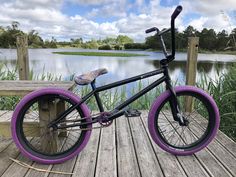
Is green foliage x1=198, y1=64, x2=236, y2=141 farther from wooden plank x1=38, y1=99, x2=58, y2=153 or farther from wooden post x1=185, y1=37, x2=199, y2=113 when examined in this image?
wooden plank x1=38, y1=99, x2=58, y2=153

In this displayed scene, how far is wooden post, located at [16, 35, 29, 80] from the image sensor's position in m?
3.30

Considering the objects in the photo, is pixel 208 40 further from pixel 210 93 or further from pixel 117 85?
pixel 117 85

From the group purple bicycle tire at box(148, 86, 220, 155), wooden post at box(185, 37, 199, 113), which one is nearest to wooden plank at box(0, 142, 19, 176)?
purple bicycle tire at box(148, 86, 220, 155)

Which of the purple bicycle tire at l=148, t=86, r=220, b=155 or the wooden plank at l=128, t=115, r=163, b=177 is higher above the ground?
the purple bicycle tire at l=148, t=86, r=220, b=155

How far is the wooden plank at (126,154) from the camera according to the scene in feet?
6.40

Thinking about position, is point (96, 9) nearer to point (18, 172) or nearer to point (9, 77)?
point (9, 77)

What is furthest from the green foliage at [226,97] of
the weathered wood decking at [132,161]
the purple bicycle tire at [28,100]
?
the purple bicycle tire at [28,100]

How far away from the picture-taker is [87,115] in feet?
7.00

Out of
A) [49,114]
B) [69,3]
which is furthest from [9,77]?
[49,114]

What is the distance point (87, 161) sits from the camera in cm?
211

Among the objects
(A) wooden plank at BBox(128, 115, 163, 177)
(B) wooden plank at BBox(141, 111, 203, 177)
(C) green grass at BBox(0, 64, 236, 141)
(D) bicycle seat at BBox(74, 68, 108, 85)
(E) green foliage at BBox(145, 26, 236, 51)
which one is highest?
(E) green foliage at BBox(145, 26, 236, 51)

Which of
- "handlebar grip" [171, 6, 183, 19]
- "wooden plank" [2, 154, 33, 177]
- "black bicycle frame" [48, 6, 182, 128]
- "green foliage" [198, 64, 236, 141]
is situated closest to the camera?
"wooden plank" [2, 154, 33, 177]

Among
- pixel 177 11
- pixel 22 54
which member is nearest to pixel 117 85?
pixel 177 11

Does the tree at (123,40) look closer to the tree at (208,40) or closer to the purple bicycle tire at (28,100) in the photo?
the tree at (208,40)
